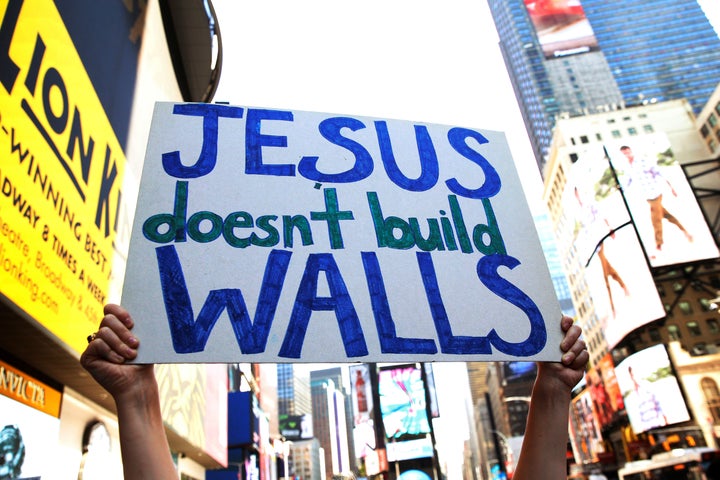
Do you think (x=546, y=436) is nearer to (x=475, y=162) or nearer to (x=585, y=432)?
(x=475, y=162)

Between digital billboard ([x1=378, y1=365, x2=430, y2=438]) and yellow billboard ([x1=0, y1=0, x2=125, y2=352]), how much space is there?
53.4 m

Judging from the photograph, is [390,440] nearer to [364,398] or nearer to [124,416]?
[364,398]

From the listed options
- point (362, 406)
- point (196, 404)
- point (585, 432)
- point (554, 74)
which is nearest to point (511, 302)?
point (196, 404)

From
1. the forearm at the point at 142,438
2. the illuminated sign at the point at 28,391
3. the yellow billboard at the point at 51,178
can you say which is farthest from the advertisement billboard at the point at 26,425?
the forearm at the point at 142,438

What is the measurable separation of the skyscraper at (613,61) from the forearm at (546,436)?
129822 millimetres

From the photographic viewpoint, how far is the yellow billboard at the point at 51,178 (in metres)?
3.97

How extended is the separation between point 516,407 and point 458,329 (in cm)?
11218

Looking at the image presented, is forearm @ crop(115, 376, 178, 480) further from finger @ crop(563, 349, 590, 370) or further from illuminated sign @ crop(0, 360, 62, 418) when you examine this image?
illuminated sign @ crop(0, 360, 62, 418)

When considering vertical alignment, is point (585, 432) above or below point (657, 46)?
below

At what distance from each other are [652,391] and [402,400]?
83.0 ft

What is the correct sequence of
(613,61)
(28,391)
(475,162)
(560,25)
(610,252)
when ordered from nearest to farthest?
(475,162), (28,391), (610,252), (560,25), (613,61)

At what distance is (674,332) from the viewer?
61281mm

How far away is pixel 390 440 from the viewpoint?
54.7 m

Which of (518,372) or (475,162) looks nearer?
(475,162)
